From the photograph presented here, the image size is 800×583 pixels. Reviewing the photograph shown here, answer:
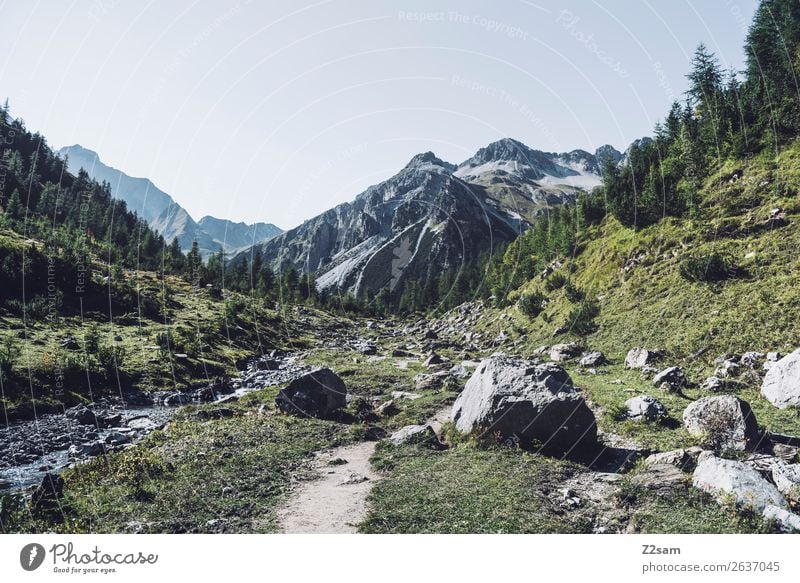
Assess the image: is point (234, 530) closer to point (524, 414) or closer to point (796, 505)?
point (524, 414)

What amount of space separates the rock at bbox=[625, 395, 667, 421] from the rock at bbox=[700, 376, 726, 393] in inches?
242

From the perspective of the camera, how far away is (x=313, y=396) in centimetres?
3416

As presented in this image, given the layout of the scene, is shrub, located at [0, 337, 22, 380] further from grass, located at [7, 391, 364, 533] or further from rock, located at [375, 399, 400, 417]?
rock, located at [375, 399, 400, 417]

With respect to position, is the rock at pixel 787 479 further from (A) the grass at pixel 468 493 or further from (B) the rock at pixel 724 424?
(A) the grass at pixel 468 493

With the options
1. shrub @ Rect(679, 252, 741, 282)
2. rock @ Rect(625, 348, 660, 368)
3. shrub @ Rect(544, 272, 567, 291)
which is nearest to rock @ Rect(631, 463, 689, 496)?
rock @ Rect(625, 348, 660, 368)

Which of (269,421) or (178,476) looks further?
(269,421)

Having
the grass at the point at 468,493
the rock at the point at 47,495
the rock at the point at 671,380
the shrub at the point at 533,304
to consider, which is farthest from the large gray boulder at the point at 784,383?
the shrub at the point at 533,304

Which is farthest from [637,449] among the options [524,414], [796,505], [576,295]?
[576,295]

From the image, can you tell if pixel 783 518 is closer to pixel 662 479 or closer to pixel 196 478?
pixel 662 479

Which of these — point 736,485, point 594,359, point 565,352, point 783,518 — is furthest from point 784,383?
point 565,352

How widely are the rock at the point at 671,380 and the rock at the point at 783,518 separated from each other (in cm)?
1805
